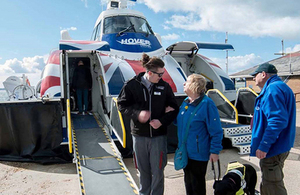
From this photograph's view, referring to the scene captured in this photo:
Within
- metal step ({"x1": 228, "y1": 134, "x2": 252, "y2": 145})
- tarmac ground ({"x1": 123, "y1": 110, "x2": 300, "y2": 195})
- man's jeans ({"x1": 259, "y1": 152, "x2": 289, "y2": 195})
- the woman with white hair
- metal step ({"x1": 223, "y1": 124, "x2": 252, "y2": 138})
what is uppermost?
the woman with white hair

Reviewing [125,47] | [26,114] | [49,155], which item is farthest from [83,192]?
[125,47]

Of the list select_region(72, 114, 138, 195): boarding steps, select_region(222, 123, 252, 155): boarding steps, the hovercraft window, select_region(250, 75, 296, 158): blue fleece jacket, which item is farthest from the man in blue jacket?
the hovercraft window

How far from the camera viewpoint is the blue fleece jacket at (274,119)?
2.13 m

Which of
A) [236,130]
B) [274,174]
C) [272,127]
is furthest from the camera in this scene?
[236,130]

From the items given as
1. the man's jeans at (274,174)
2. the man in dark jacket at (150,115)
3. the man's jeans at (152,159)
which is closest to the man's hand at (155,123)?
the man in dark jacket at (150,115)

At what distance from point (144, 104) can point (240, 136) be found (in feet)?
11.1

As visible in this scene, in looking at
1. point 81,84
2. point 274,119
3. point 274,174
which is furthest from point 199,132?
point 81,84

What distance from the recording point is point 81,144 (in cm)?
440

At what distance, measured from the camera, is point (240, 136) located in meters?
5.11

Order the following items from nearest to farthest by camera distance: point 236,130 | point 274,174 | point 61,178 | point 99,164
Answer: point 274,174
point 99,164
point 61,178
point 236,130

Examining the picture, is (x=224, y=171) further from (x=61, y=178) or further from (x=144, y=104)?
(x=61, y=178)

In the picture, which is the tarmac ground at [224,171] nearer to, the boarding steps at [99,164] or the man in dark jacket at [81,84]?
the boarding steps at [99,164]

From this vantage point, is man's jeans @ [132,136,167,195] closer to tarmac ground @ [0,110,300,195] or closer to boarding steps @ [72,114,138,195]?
boarding steps @ [72,114,138,195]

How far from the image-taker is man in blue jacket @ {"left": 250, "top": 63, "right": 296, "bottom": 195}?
214 centimetres
